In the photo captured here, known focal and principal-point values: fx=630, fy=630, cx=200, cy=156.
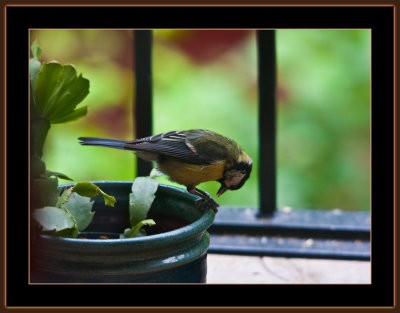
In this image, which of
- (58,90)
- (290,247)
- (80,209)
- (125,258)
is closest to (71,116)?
(58,90)

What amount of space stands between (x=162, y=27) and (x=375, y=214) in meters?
0.54

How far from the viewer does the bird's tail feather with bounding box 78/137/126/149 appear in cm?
154

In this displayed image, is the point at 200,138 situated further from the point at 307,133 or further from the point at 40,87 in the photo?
the point at 40,87

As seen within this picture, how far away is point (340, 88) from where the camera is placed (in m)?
2.06

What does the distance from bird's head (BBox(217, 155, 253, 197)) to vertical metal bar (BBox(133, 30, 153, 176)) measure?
0.27 metres

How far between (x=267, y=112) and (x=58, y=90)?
0.86 metres

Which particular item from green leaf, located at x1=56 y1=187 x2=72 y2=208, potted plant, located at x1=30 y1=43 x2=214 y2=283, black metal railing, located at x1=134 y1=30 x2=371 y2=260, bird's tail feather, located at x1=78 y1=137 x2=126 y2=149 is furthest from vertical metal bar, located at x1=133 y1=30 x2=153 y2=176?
green leaf, located at x1=56 y1=187 x2=72 y2=208

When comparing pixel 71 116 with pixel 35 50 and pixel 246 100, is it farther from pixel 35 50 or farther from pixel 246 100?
pixel 246 100

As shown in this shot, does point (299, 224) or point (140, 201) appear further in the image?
point (299, 224)

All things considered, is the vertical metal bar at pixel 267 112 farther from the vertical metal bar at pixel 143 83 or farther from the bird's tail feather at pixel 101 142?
the bird's tail feather at pixel 101 142

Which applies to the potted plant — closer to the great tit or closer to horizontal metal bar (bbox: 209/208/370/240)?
the great tit

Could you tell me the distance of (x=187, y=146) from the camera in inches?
71.2

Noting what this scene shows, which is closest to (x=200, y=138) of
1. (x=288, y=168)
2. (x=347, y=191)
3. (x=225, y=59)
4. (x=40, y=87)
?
(x=225, y=59)

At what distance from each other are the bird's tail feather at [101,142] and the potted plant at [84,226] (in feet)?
0.74
